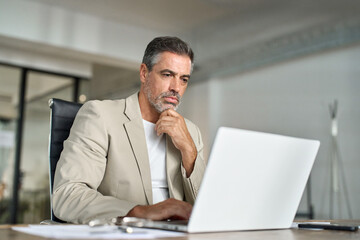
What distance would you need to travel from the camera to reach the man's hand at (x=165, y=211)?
1.14 meters

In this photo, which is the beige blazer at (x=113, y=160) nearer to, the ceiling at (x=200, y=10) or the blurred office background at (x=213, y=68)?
the blurred office background at (x=213, y=68)

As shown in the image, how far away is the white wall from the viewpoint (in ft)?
14.5

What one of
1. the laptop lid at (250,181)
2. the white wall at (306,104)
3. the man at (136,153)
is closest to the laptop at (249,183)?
the laptop lid at (250,181)

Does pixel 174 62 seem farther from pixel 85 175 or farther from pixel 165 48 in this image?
pixel 85 175

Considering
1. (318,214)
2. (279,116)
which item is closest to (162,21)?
(279,116)

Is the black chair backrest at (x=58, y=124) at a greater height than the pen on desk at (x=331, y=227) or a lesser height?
greater

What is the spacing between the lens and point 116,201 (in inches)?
49.1

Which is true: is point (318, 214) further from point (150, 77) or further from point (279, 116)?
point (150, 77)

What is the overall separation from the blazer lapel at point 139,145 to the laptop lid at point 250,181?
25.5 inches

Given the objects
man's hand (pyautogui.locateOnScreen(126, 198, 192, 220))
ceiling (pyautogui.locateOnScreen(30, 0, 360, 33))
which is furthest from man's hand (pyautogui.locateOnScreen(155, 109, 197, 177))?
ceiling (pyautogui.locateOnScreen(30, 0, 360, 33))

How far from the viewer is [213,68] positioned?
585 cm

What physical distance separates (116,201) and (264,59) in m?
4.24

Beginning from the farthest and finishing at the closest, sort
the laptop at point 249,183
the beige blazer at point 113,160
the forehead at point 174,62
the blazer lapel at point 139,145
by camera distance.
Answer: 1. the forehead at point 174,62
2. the blazer lapel at point 139,145
3. the beige blazer at point 113,160
4. the laptop at point 249,183

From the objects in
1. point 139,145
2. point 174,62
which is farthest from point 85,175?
point 174,62
